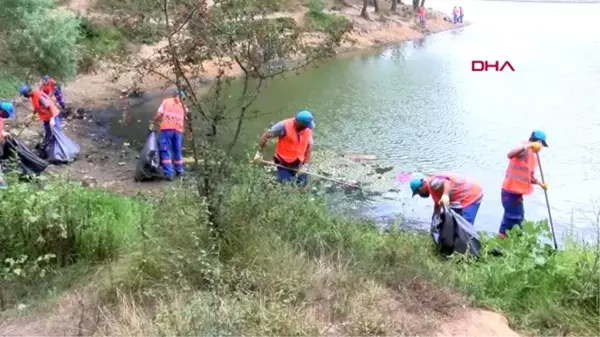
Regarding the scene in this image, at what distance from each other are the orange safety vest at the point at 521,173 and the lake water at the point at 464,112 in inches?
53.6

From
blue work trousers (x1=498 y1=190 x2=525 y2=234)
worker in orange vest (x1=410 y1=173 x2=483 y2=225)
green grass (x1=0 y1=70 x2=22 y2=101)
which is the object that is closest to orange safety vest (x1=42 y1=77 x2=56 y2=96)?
green grass (x1=0 y1=70 x2=22 y2=101)

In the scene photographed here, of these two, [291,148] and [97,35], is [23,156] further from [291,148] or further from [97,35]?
[97,35]

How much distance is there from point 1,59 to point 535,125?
13.0 metres

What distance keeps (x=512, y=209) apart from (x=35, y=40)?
1176cm

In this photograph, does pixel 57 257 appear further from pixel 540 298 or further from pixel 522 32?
pixel 522 32

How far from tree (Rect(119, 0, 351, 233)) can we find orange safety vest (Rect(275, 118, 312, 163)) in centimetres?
402

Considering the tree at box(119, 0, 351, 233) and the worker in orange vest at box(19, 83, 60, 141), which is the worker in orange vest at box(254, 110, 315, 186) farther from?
the worker in orange vest at box(19, 83, 60, 141)

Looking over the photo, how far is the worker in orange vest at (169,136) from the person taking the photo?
1084cm

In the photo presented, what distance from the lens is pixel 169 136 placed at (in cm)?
1124

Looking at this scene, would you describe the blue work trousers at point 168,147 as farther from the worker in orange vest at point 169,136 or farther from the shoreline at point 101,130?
the shoreline at point 101,130

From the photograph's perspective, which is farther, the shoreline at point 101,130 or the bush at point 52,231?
the shoreline at point 101,130

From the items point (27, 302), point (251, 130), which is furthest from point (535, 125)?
point (27, 302)

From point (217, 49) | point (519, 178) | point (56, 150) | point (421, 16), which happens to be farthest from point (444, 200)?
point (421, 16)

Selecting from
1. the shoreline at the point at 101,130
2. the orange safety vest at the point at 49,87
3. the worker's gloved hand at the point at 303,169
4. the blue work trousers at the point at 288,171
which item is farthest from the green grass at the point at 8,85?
the worker's gloved hand at the point at 303,169
